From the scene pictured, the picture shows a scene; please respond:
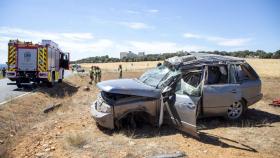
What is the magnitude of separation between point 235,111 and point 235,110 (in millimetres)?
31

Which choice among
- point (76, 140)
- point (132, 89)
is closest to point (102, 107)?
point (132, 89)

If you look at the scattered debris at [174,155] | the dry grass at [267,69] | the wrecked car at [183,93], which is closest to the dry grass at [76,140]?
the wrecked car at [183,93]

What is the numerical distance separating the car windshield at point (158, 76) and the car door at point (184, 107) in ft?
1.51

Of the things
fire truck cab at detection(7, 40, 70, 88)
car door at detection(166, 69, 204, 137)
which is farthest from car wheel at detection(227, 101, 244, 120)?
fire truck cab at detection(7, 40, 70, 88)

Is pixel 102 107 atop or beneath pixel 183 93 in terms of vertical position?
beneath

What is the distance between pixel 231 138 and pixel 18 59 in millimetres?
16374

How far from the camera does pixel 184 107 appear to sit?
8.09m

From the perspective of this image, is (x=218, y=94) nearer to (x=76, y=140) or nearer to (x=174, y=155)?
(x=174, y=155)

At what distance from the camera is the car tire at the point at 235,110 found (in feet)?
33.0

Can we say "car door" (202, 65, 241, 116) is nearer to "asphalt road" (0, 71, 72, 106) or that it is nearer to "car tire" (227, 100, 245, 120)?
"car tire" (227, 100, 245, 120)

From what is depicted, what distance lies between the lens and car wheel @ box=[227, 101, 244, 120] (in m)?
10.1

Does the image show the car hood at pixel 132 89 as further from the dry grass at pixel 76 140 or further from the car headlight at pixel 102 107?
the dry grass at pixel 76 140

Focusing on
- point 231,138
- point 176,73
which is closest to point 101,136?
point 176,73

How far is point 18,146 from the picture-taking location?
8555mm
